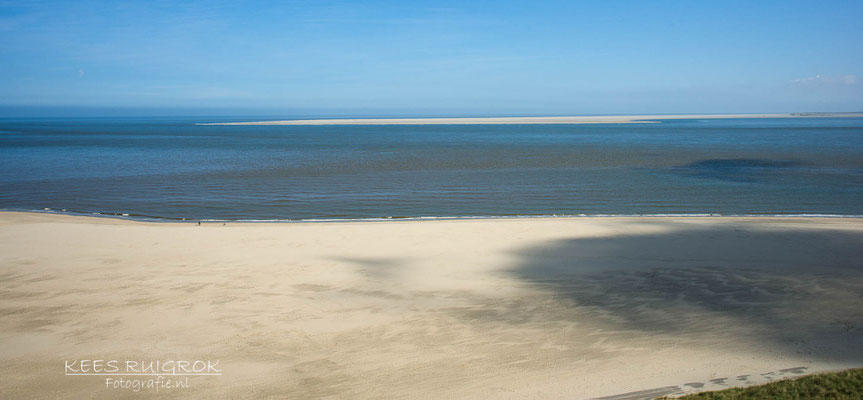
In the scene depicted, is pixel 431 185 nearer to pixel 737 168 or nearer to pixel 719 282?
pixel 719 282

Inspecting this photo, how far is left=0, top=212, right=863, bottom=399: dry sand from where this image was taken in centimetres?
723

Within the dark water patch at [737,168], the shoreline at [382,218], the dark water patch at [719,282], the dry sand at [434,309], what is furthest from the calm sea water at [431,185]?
the dark water patch at [719,282]

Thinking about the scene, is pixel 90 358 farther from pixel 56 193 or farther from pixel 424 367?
pixel 56 193

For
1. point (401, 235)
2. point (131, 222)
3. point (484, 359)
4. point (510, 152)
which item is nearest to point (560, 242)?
point (401, 235)

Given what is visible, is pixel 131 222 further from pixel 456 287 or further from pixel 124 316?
pixel 456 287

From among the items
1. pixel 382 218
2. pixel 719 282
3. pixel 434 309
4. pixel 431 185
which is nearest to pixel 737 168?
pixel 431 185

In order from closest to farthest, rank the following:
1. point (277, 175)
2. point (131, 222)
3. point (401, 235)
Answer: point (401, 235) → point (131, 222) → point (277, 175)

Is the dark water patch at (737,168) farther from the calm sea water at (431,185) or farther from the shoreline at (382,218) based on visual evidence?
the shoreline at (382,218)

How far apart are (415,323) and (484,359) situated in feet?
5.67

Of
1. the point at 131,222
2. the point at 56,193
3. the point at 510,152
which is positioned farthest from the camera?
the point at 510,152

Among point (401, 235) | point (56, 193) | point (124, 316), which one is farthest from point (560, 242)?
point (56, 193)

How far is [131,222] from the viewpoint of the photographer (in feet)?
61.4

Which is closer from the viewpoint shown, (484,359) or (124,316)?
(484,359)

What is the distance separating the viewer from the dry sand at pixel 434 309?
7.23 meters
